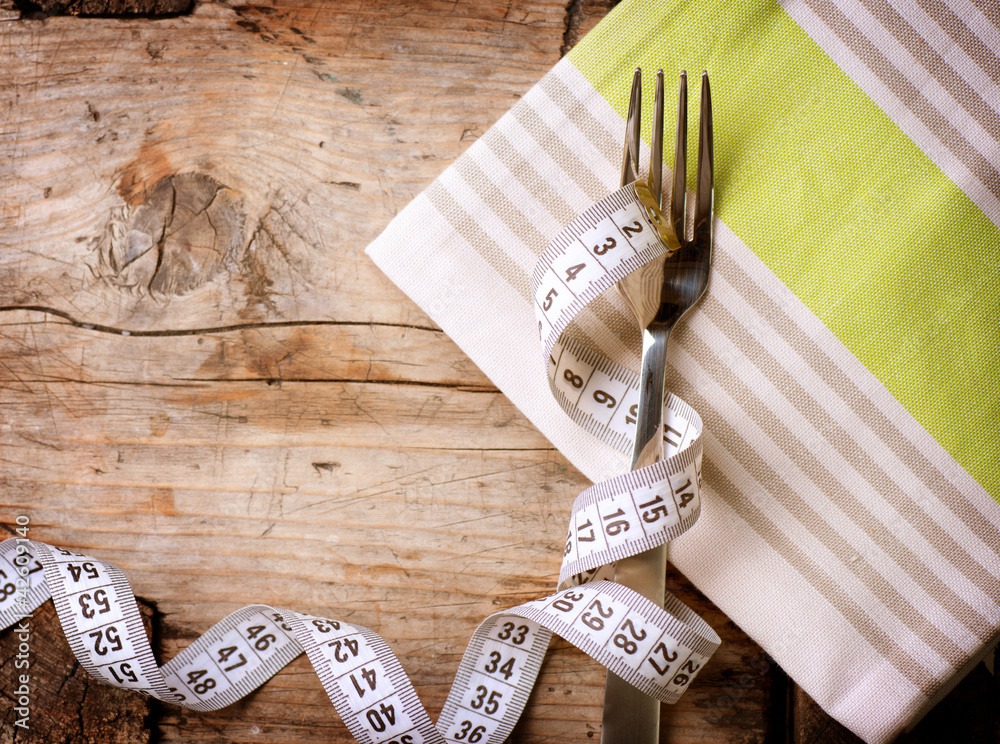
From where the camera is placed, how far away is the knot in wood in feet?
2.63

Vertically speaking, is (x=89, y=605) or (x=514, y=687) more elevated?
(x=514, y=687)

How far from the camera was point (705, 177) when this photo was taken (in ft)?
2.25

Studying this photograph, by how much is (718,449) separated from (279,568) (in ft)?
1.68

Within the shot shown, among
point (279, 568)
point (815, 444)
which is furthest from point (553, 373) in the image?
point (279, 568)

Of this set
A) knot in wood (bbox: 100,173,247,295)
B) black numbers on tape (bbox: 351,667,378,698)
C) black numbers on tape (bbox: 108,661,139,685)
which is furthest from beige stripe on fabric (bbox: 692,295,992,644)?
black numbers on tape (bbox: 108,661,139,685)

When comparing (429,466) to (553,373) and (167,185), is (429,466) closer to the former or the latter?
(553,373)

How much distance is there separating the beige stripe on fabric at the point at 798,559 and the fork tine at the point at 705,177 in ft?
0.49

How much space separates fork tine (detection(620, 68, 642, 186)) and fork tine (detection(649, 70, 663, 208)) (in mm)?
16

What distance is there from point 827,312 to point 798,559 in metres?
0.26

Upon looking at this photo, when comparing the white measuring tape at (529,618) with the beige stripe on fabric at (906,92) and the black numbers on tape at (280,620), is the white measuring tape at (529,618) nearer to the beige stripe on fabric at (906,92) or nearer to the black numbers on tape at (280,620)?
the black numbers on tape at (280,620)

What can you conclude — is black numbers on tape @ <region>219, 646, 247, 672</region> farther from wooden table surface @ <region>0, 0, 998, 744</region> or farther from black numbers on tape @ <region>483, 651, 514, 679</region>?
black numbers on tape @ <region>483, 651, 514, 679</region>

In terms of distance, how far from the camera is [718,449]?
2.30 ft

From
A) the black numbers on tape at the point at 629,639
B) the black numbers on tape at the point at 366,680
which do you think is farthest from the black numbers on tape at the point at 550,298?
the black numbers on tape at the point at 366,680

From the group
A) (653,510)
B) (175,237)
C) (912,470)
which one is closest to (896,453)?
(912,470)
